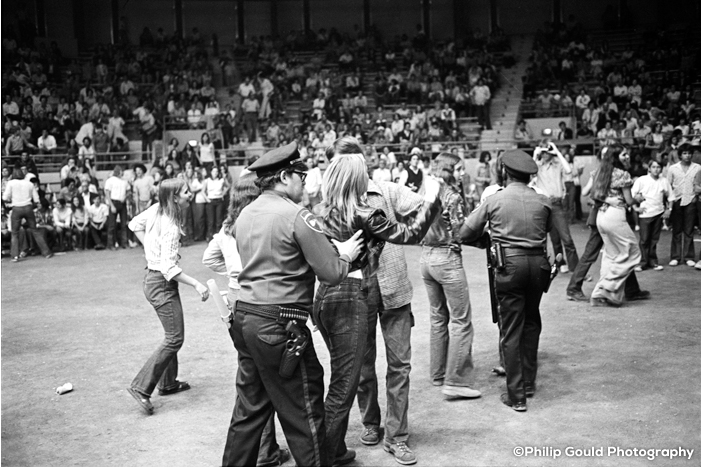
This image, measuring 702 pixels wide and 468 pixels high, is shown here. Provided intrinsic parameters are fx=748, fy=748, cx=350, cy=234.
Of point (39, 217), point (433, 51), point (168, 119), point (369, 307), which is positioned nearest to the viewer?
point (369, 307)

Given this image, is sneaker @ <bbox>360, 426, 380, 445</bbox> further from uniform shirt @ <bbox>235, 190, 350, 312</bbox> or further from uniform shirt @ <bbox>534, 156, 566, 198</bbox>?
uniform shirt @ <bbox>534, 156, 566, 198</bbox>

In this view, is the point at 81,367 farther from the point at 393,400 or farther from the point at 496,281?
the point at 496,281

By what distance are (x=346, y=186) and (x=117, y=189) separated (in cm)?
1244

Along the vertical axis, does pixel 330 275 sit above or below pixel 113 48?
below

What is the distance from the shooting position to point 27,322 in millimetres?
8578

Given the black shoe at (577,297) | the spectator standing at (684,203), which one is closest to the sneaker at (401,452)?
the black shoe at (577,297)

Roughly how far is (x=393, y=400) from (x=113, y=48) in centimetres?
2363

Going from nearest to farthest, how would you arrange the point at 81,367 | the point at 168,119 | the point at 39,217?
the point at 81,367 < the point at 39,217 < the point at 168,119

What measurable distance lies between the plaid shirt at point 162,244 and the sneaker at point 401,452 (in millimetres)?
1960

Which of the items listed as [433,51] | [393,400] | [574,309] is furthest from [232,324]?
[433,51]

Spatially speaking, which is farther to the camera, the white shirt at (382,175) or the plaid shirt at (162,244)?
the white shirt at (382,175)

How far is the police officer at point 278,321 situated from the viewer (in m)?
3.62

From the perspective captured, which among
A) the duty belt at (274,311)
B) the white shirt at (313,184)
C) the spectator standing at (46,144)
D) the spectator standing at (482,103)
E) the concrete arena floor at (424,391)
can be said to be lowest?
the concrete arena floor at (424,391)

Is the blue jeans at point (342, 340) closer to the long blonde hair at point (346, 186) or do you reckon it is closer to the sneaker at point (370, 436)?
the long blonde hair at point (346, 186)
